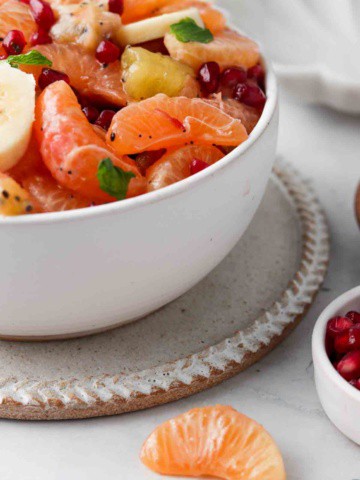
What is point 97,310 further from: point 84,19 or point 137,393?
point 84,19

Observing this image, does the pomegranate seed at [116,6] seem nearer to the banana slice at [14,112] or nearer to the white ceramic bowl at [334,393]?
the banana slice at [14,112]

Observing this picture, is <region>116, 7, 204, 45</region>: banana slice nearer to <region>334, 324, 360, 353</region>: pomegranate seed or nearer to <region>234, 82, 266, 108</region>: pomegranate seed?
<region>234, 82, 266, 108</region>: pomegranate seed

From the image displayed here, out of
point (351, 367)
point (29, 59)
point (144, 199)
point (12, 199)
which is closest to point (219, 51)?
point (29, 59)

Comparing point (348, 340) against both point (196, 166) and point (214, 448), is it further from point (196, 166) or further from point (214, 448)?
point (196, 166)

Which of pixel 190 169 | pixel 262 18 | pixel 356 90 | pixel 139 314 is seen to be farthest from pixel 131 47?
pixel 262 18

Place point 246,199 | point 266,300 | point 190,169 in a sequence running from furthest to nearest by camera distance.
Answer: point 266,300
point 246,199
point 190,169

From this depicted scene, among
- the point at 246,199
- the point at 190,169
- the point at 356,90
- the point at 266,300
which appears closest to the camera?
the point at 190,169

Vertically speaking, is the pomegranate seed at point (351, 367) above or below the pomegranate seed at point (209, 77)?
below

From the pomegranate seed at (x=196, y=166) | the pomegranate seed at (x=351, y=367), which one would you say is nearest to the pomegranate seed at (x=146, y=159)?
the pomegranate seed at (x=196, y=166)
